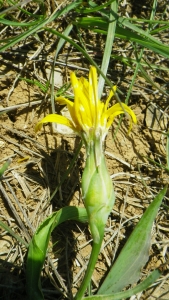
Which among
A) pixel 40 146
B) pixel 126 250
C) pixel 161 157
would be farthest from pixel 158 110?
pixel 126 250

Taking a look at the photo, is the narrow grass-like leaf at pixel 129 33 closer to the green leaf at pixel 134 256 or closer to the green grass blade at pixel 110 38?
the green grass blade at pixel 110 38

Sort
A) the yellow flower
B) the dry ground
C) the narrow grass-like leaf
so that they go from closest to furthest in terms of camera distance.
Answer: the yellow flower, the dry ground, the narrow grass-like leaf

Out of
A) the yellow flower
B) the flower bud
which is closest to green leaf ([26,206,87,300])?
the flower bud

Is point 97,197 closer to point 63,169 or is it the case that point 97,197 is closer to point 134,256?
point 134,256

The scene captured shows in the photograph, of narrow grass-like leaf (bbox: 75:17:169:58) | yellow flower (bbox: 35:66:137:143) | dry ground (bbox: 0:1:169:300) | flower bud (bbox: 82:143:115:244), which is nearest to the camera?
flower bud (bbox: 82:143:115:244)

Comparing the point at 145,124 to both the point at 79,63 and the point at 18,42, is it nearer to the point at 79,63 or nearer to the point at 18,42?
the point at 79,63

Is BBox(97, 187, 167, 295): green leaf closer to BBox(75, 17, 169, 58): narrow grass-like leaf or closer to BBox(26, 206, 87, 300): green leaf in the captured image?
BBox(26, 206, 87, 300): green leaf
